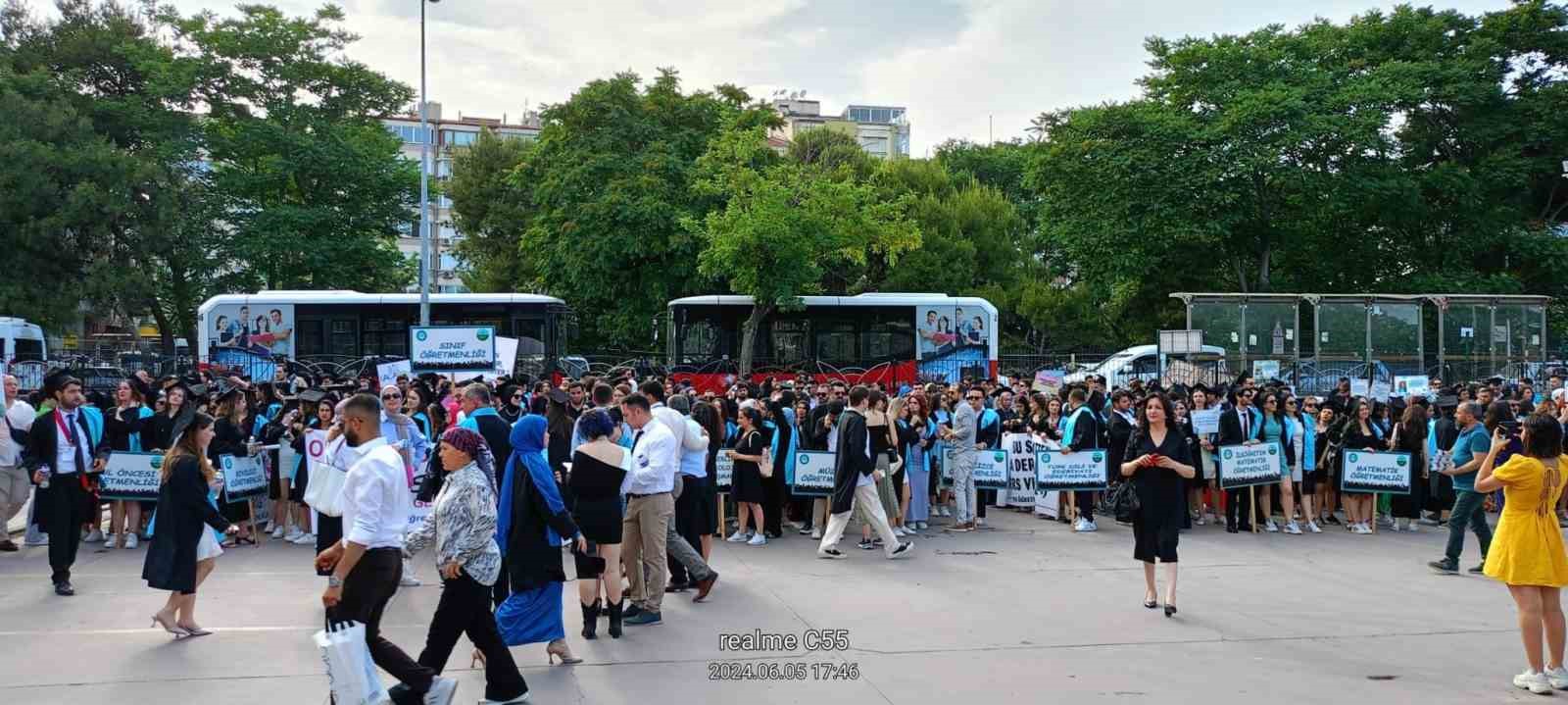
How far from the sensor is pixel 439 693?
21.5 ft

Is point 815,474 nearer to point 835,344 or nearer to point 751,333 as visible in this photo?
point 751,333

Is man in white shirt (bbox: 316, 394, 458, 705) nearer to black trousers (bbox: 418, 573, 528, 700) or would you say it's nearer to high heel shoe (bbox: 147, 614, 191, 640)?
black trousers (bbox: 418, 573, 528, 700)

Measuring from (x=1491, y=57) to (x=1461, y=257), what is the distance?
7339mm

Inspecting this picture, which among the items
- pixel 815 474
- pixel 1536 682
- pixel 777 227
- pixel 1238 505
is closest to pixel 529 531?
pixel 1536 682

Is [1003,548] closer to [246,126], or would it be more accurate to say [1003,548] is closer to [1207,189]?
[1207,189]

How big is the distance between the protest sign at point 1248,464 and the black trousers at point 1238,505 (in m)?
0.23

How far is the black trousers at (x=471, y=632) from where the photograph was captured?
6.62 metres

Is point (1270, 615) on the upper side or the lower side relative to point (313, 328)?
lower

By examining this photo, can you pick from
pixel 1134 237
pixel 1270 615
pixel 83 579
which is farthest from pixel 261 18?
pixel 1270 615

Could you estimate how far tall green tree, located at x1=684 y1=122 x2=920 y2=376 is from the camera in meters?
29.5

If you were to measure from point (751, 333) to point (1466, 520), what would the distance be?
69.2 feet

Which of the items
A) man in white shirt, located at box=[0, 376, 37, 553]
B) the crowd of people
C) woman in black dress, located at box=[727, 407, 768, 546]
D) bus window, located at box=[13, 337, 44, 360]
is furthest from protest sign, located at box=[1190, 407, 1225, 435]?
bus window, located at box=[13, 337, 44, 360]

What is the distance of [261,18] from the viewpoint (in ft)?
131

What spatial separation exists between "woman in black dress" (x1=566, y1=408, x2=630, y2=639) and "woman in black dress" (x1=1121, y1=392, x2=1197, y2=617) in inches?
160
